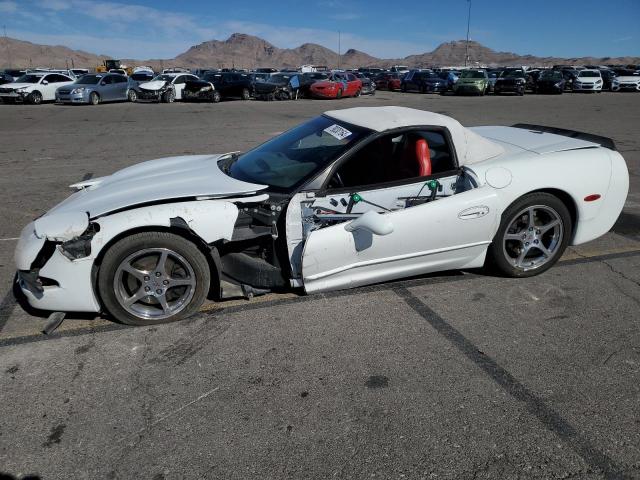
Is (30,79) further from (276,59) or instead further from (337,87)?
(276,59)

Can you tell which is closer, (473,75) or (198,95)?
(198,95)

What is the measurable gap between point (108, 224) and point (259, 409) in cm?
157

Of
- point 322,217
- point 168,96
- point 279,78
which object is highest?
point 279,78

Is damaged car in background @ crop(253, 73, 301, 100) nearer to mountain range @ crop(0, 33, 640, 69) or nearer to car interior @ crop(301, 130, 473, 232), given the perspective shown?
car interior @ crop(301, 130, 473, 232)

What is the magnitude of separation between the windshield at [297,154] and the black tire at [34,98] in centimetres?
2280

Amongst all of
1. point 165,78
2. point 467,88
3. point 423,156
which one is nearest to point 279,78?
point 165,78

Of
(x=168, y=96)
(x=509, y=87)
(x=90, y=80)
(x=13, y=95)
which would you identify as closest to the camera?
(x=13, y=95)

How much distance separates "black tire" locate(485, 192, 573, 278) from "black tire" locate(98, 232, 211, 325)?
7.52 ft

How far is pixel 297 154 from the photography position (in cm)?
407

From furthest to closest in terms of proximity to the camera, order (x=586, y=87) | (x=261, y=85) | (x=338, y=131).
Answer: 1. (x=586, y=87)
2. (x=261, y=85)
3. (x=338, y=131)

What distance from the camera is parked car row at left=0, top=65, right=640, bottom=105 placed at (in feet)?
74.6

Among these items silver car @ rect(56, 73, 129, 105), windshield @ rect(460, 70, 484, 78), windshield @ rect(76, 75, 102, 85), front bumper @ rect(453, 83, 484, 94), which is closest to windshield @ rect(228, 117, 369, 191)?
silver car @ rect(56, 73, 129, 105)

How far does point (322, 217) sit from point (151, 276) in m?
1.25

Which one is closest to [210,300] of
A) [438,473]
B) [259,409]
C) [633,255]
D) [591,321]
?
[259,409]
